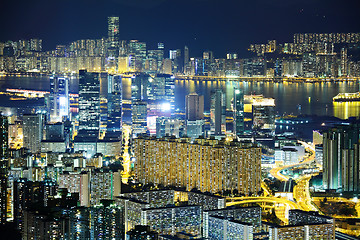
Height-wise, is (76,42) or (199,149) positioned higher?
(76,42)

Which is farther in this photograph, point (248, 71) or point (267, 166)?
point (248, 71)

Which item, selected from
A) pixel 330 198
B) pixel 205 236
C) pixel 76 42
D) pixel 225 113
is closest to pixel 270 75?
pixel 76 42

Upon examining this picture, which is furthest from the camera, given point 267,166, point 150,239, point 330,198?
point 267,166

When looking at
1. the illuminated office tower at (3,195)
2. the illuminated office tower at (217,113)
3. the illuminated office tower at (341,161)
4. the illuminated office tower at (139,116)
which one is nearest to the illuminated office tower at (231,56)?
the illuminated office tower at (217,113)

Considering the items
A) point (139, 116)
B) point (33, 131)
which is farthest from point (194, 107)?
point (33, 131)

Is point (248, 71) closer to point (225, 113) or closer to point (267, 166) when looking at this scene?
point (225, 113)

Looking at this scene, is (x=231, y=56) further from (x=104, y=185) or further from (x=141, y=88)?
(x=104, y=185)

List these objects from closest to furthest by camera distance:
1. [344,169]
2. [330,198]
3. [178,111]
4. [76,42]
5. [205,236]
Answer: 1. [205,236]
2. [330,198]
3. [344,169]
4. [178,111]
5. [76,42]
